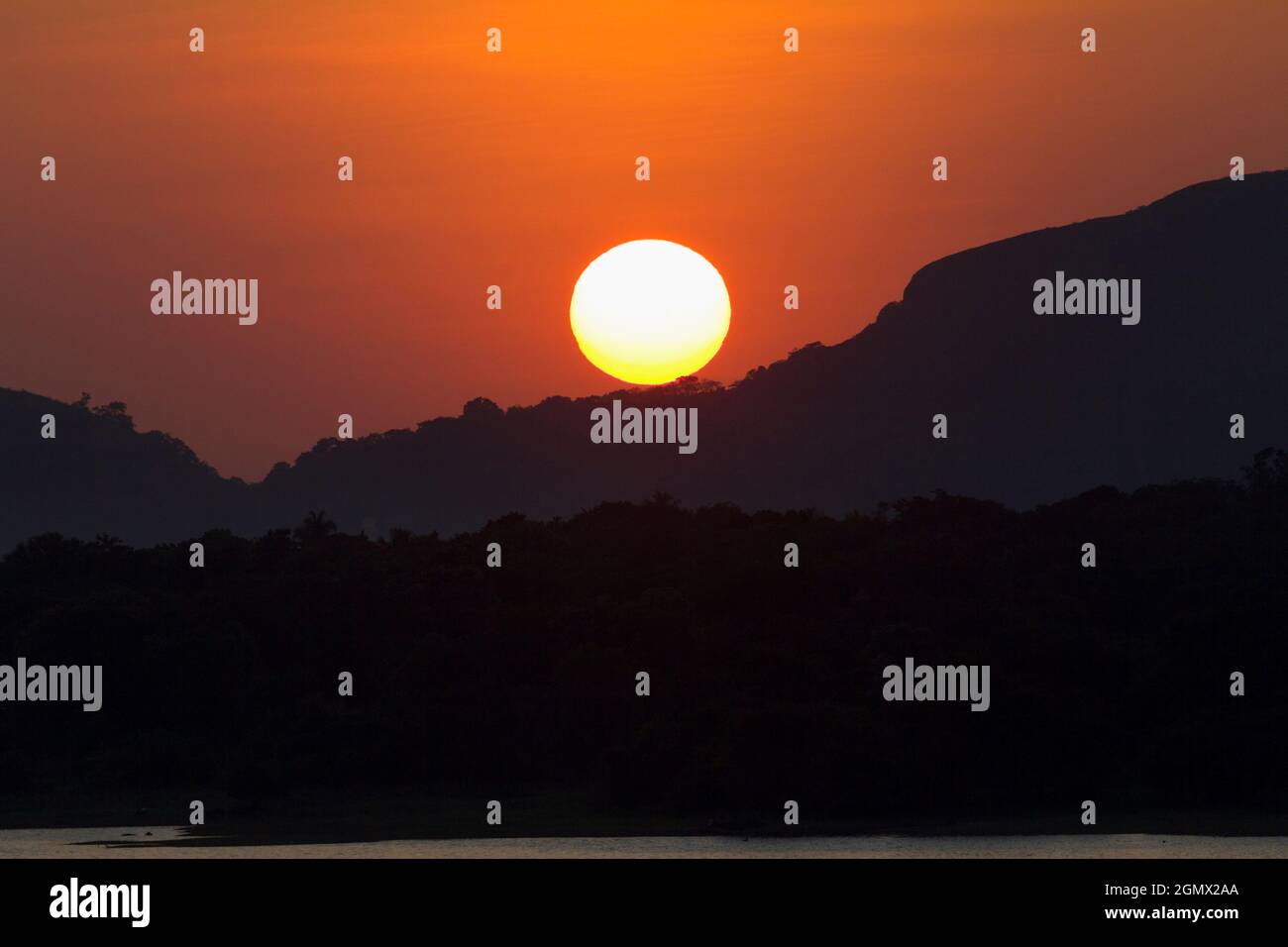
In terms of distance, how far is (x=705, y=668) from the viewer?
188 ft

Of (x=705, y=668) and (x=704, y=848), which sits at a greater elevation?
(x=705, y=668)

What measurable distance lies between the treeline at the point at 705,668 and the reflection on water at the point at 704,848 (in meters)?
3.86

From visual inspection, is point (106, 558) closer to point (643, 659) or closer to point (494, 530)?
point (494, 530)

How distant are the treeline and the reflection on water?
152 inches

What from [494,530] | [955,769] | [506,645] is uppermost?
[494,530]

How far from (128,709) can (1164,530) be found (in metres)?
35.8

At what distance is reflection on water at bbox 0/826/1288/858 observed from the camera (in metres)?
43.9

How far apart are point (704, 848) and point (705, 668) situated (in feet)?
38.5

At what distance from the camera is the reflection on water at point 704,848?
43.9 metres

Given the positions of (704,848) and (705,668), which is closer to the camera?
(704,848)

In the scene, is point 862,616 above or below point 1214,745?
above
